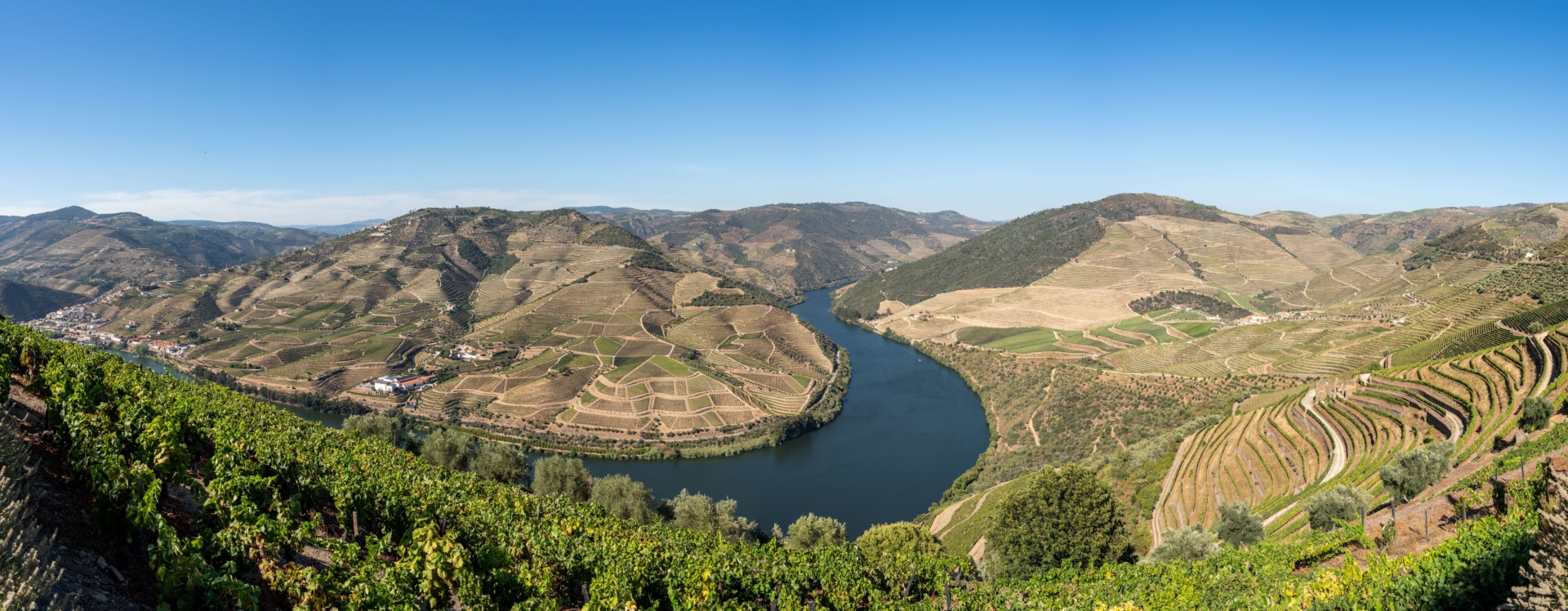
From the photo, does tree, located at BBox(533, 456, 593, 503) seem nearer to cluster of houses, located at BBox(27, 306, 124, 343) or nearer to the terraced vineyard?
the terraced vineyard

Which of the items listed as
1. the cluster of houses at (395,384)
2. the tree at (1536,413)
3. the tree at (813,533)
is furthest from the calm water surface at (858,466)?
the cluster of houses at (395,384)

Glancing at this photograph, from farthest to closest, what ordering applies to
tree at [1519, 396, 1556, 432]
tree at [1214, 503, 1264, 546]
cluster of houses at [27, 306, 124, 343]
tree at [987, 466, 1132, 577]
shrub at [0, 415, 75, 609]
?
cluster of houses at [27, 306, 124, 343]
tree at [987, 466, 1132, 577]
tree at [1519, 396, 1556, 432]
tree at [1214, 503, 1264, 546]
shrub at [0, 415, 75, 609]

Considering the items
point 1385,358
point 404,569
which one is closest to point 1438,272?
point 1385,358

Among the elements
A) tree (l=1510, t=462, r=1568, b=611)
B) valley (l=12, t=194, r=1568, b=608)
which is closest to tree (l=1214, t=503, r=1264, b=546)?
valley (l=12, t=194, r=1568, b=608)

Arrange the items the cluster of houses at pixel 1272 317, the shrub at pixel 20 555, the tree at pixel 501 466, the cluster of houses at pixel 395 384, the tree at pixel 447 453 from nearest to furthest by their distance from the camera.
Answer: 1. the shrub at pixel 20 555
2. the tree at pixel 501 466
3. the tree at pixel 447 453
4. the cluster of houses at pixel 395 384
5. the cluster of houses at pixel 1272 317

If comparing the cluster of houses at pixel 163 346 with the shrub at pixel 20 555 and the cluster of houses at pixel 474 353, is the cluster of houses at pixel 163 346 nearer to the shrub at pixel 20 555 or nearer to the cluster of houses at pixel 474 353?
the cluster of houses at pixel 474 353

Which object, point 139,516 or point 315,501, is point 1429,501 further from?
point 315,501

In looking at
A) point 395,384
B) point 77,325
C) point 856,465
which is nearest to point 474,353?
point 395,384

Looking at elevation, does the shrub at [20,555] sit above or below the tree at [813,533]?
above
